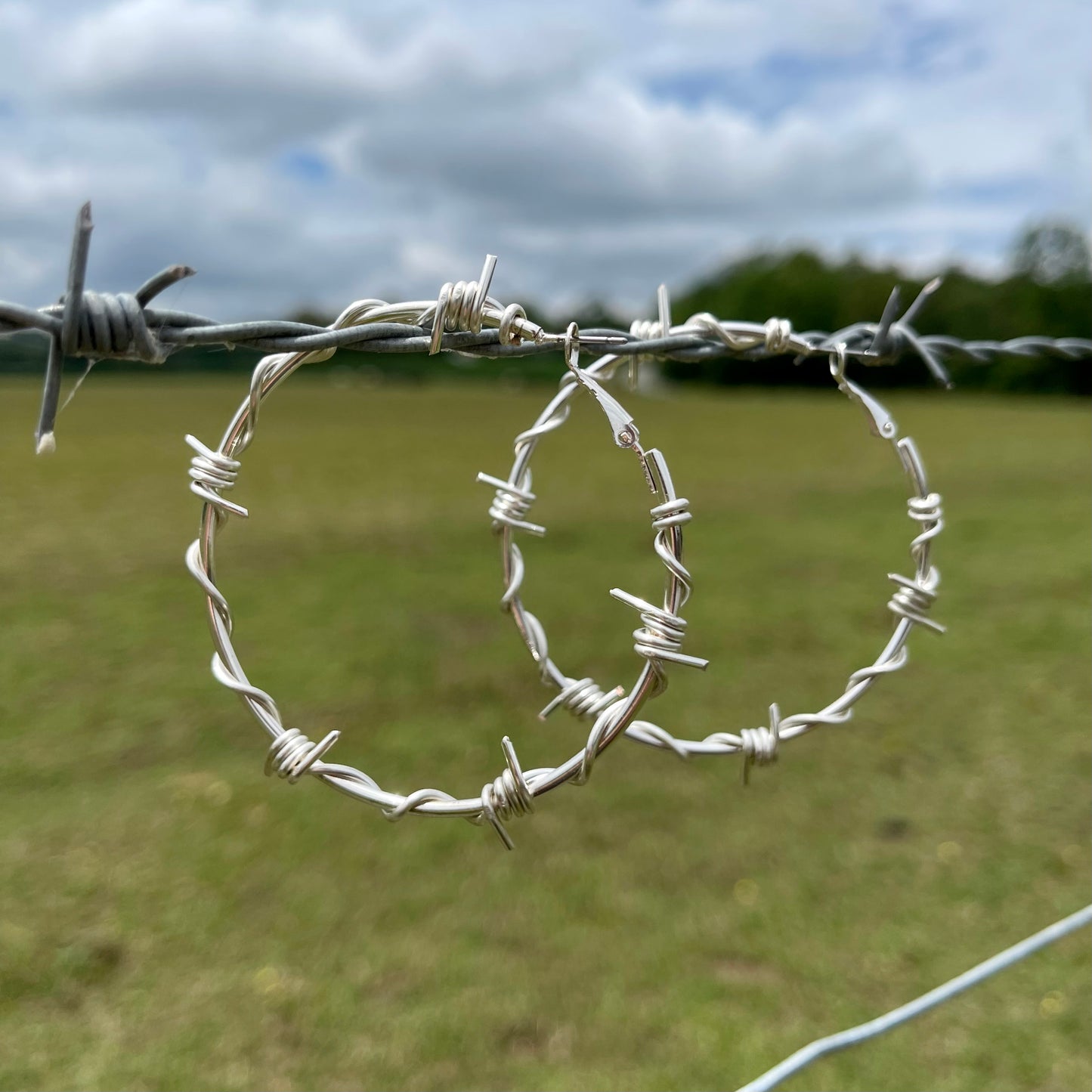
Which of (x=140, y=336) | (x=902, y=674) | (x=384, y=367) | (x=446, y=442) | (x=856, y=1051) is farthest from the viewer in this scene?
(x=384, y=367)

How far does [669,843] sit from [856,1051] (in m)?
1.05

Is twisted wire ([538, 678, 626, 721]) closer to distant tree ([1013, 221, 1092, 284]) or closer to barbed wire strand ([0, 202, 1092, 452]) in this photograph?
barbed wire strand ([0, 202, 1092, 452])

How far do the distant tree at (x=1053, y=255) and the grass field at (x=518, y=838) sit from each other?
4093 cm

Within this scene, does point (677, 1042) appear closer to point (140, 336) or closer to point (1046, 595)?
point (140, 336)

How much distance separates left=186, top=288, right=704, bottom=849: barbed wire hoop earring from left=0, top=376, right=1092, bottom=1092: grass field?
63.8 inches

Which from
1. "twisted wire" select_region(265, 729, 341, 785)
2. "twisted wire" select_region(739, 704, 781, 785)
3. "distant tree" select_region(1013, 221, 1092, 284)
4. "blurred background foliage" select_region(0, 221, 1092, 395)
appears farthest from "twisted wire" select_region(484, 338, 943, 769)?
"distant tree" select_region(1013, 221, 1092, 284)

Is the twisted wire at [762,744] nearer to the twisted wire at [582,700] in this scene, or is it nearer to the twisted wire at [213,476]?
the twisted wire at [582,700]

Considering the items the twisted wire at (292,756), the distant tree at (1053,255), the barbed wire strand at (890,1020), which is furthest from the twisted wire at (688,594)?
the distant tree at (1053,255)

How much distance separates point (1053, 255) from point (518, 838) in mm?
49339

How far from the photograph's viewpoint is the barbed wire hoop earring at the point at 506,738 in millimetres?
921

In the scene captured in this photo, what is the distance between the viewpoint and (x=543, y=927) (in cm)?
278

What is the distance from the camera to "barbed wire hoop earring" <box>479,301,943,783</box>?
44.6 inches

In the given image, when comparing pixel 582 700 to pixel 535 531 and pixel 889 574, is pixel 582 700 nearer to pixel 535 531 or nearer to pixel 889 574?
pixel 535 531

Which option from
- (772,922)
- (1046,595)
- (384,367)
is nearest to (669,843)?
(772,922)
